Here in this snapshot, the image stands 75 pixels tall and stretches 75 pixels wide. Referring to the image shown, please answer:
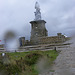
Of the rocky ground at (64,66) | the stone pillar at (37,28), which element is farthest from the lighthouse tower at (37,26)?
the rocky ground at (64,66)

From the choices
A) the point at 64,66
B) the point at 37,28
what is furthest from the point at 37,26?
the point at 64,66

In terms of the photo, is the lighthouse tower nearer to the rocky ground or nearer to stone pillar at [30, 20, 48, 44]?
stone pillar at [30, 20, 48, 44]

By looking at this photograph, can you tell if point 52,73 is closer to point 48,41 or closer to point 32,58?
point 32,58

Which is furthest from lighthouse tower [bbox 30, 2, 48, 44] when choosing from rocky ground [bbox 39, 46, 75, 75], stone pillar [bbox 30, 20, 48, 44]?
rocky ground [bbox 39, 46, 75, 75]

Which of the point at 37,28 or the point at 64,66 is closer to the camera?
the point at 64,66

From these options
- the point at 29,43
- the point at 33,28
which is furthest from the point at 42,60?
the point at 33,28

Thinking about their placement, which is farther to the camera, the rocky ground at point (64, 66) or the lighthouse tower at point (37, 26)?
the lighthouse tower at point (37, 26)

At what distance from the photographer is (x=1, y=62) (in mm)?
7086

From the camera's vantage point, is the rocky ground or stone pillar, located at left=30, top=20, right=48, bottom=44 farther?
stone pillar, located at left=30, top=20, right=48, bottom=44

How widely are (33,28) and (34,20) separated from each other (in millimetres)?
1595

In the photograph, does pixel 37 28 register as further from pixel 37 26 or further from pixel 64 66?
pixel 64 66

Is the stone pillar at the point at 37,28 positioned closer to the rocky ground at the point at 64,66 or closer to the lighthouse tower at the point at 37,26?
the lighthouse tower at the point at 37,26

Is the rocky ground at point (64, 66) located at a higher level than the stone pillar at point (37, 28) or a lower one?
lower

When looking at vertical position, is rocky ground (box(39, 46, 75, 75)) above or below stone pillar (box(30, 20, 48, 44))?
below
